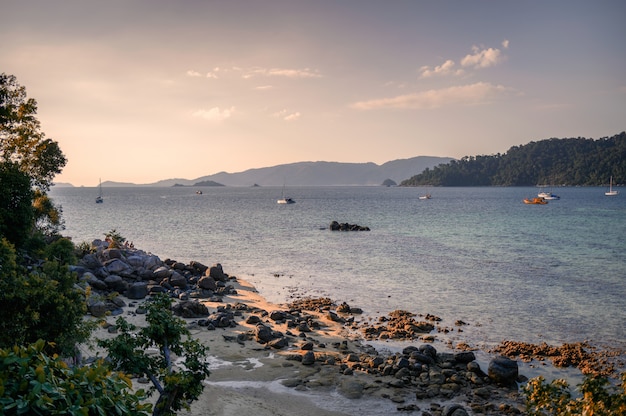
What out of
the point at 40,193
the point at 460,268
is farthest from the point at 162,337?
the point at 460,268

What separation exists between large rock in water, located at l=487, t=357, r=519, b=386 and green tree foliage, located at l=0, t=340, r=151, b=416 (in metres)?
17.7

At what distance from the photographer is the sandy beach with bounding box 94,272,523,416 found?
1700 cm

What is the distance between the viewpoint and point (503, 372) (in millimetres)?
19297

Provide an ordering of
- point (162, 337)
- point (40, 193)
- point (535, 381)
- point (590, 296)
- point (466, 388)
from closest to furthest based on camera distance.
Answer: point (535, 381)
point (162, 337)
point (466, 388)
point (590, 296)
point (40, 193)

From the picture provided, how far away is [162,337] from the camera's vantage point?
1046 cm

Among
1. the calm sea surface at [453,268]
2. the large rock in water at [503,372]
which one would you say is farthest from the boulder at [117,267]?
the large rock in water at [503,372]

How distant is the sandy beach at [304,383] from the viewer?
17000 mm

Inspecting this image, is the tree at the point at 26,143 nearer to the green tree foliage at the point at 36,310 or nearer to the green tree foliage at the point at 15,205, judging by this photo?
the green tree foliage at the point at 15,205

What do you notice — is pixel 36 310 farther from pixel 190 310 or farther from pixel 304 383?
pixel 190 310

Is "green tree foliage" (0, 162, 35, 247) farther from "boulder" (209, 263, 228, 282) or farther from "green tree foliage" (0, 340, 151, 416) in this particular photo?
"green tree foliage" (0, 340, 151, 416)

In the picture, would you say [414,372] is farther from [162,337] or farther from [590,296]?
[590,296]

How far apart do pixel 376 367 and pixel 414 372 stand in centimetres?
177

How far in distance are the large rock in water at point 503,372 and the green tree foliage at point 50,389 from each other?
1771 centimetres

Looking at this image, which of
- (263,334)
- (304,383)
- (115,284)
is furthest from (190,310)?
(304,383)
